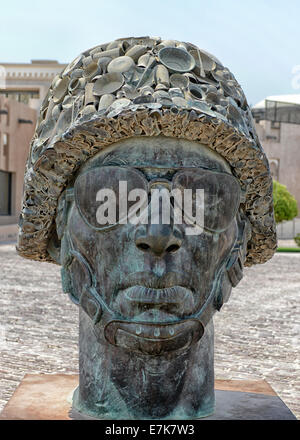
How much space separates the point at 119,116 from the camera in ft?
7.86

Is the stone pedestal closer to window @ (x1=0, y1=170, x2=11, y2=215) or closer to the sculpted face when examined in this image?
the sculpted face

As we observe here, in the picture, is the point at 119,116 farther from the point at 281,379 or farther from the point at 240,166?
the point at 281,379

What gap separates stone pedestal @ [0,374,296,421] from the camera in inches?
112

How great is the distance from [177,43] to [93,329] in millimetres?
1392

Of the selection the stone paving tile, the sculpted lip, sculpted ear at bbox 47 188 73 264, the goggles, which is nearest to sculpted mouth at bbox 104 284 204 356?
the sculpted lip

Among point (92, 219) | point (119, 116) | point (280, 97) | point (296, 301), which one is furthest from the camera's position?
point (280, 97)

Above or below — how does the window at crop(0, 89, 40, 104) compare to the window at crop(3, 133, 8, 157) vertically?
above

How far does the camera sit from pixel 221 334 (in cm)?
689

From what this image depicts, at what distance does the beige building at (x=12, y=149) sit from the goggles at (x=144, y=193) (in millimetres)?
22923

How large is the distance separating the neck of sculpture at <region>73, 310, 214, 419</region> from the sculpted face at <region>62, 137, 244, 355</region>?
15cm

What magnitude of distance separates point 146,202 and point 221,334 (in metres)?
4.67

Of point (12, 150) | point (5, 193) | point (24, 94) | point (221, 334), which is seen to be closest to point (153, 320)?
point (221, 334)

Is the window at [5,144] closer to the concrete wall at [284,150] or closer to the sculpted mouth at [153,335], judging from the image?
the concrete wall at [284,150]
